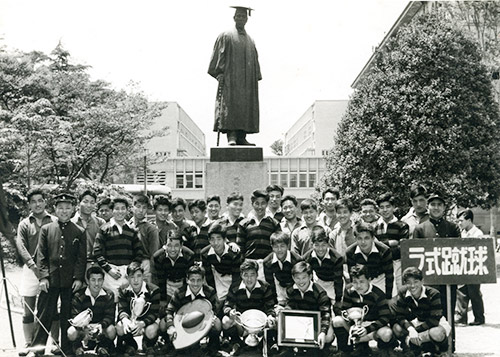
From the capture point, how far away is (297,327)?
5668mm

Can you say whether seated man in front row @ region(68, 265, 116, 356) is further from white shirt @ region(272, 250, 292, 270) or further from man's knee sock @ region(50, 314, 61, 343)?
white shirt @ region(272, 250, 292, 270)

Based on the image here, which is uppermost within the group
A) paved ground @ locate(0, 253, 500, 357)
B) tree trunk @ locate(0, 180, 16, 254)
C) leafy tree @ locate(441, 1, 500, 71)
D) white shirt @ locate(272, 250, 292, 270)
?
leafy tree @ locate(441, 1, 500, 71)

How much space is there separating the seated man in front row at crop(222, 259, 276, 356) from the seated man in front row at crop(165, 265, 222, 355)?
0.42 ft

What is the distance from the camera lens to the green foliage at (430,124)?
1695cm

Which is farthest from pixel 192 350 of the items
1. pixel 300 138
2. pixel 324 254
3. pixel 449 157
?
pixel 300 138

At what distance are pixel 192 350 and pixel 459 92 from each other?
1422 centimetres

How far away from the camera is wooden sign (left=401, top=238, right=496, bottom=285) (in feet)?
19.1

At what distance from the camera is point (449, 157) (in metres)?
16.8

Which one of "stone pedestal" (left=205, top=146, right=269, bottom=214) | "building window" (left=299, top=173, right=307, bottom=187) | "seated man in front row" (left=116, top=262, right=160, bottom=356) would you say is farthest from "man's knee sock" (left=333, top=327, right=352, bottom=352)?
"building window" (left=299, top=173, right=307, bottom=187)

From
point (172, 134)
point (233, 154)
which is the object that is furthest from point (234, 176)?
point (172, 134)

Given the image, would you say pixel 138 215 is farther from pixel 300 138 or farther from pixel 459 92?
pixel 300 138

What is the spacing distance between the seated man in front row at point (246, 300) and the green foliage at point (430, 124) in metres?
11.9

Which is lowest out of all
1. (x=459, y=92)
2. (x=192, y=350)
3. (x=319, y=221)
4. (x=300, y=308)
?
(x=192, y=350)

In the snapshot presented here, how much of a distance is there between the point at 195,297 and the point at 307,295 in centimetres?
123
